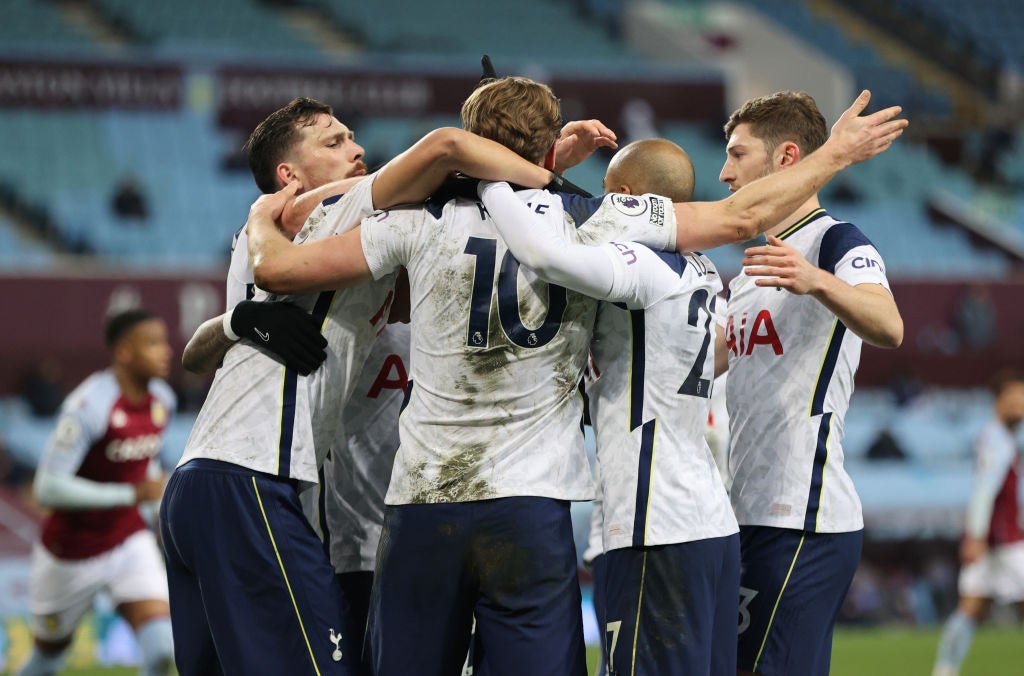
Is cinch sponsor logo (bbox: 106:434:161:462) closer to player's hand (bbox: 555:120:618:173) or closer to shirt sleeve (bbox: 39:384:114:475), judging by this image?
shirt sleeve (bbox: 39:384:114:475)

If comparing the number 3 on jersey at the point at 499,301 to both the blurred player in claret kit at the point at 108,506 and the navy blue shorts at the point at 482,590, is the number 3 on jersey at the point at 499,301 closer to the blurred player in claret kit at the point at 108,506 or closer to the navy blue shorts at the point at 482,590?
the navy blue shorts at the point at 482,590

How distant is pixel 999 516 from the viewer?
37.6ft

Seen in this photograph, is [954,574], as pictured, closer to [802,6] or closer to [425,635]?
[425,635]

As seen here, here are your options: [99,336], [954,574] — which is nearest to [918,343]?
[954,574]

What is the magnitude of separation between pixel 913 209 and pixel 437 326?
2186 centimetres

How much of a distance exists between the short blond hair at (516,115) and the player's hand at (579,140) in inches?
25.5

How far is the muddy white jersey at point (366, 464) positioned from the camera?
16.4ft

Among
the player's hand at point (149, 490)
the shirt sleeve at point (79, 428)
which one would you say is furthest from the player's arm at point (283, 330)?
the shirt sleeve at point (79, 428)

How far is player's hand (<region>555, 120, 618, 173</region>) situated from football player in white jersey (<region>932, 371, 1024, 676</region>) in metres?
7.51

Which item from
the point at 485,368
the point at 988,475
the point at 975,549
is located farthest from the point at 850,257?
the point at 988,475

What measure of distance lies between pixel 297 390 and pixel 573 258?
112 centimetres

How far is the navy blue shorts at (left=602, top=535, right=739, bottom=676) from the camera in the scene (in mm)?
4141

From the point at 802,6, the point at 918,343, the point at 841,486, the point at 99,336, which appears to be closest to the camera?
the point at 841,486

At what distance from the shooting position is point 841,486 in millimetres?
4832
